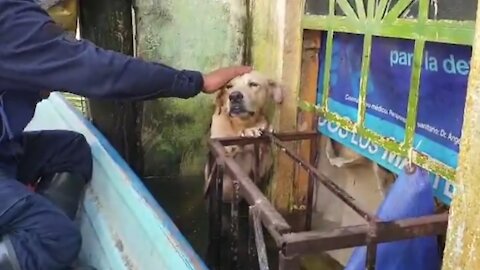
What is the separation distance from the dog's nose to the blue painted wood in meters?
0.88

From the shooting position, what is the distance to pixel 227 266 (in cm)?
304

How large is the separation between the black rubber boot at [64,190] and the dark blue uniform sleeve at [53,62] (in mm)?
599

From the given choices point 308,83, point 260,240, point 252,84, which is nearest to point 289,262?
point 260,240

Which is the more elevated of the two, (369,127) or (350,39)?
(350,39)

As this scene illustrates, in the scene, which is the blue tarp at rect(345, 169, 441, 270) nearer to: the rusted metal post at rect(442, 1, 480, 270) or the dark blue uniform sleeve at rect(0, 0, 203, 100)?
the rusted metal post at rect(442, 1, 480, 270)

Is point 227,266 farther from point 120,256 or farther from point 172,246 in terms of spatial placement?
point 172,246

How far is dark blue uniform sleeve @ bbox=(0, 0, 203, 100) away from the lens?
6.85 ft

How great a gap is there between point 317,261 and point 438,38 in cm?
157

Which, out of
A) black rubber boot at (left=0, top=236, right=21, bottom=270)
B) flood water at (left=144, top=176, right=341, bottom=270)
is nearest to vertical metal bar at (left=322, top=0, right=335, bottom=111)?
flood water at (left=144, top=176, right=341, bottom=270)

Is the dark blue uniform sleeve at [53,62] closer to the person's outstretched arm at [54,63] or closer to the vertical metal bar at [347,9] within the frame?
the person's outstretched arm at [54,63]

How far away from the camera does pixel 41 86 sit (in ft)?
7.12

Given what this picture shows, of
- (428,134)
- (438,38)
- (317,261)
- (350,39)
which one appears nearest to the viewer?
(438,38)

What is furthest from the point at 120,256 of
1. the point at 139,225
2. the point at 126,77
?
the point at 126,77

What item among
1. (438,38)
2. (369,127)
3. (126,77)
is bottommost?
(369,127)
